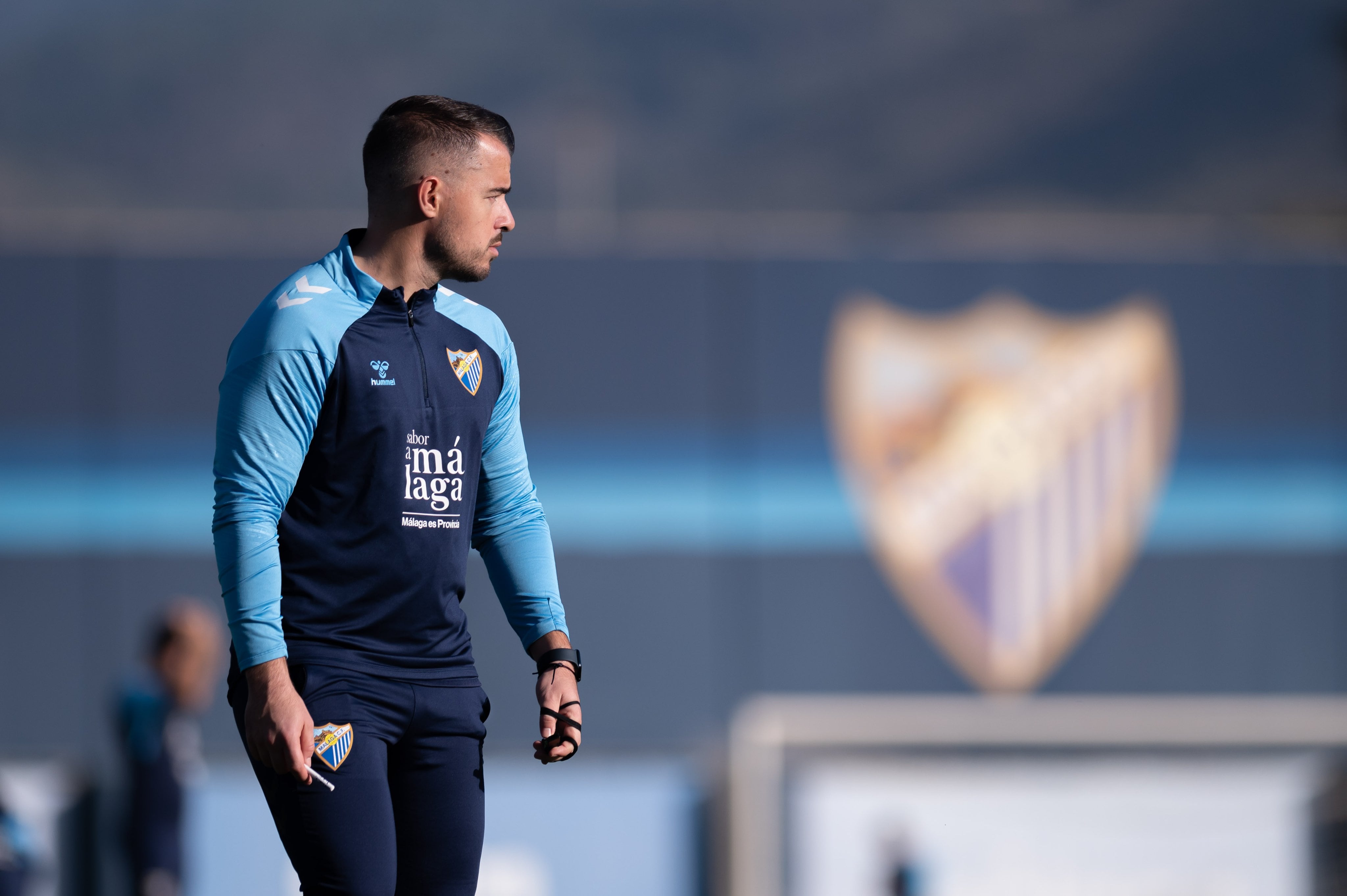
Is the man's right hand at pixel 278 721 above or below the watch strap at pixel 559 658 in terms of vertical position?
below

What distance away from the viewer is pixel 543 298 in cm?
919

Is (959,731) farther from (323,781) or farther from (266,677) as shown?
(266,677)

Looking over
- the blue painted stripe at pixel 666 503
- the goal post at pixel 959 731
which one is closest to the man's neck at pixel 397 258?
the goal post at pixel 959 731

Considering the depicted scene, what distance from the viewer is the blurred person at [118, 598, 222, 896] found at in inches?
265

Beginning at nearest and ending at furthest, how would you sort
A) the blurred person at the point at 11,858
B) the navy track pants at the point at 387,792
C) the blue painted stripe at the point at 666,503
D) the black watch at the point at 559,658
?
the navy track pants at the point at 387,792 < the black watch at the point at 559,658 < the blurred person at the point at 11,858 < the blue painted stripe at the point at 666,503

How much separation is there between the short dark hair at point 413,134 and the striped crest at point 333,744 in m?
0.80

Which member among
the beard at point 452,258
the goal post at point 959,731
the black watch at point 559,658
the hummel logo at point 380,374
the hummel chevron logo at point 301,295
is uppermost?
the beard at point 452,258

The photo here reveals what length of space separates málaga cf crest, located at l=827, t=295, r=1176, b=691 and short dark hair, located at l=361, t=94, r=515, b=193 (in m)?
7.24

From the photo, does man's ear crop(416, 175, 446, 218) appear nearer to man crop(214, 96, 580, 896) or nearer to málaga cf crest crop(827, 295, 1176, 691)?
man crop(214, 96, 580, 896)

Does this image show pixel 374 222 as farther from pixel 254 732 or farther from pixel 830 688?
pixel 830 688

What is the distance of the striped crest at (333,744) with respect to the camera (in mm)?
2125

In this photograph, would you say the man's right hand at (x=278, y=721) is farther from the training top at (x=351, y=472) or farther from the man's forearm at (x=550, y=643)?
the man's forearm at (x=550, y=643)

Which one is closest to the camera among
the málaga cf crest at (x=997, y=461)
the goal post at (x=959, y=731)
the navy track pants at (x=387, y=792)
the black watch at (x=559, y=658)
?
the navy track pants at (x=387, y=792)

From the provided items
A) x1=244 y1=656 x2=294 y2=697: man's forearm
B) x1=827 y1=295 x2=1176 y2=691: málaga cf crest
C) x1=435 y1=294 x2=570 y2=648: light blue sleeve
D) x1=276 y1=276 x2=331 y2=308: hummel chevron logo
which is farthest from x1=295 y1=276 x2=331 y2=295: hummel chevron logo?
x1=827 y1=295 x2=1176 y2=691: málaga cf crest
